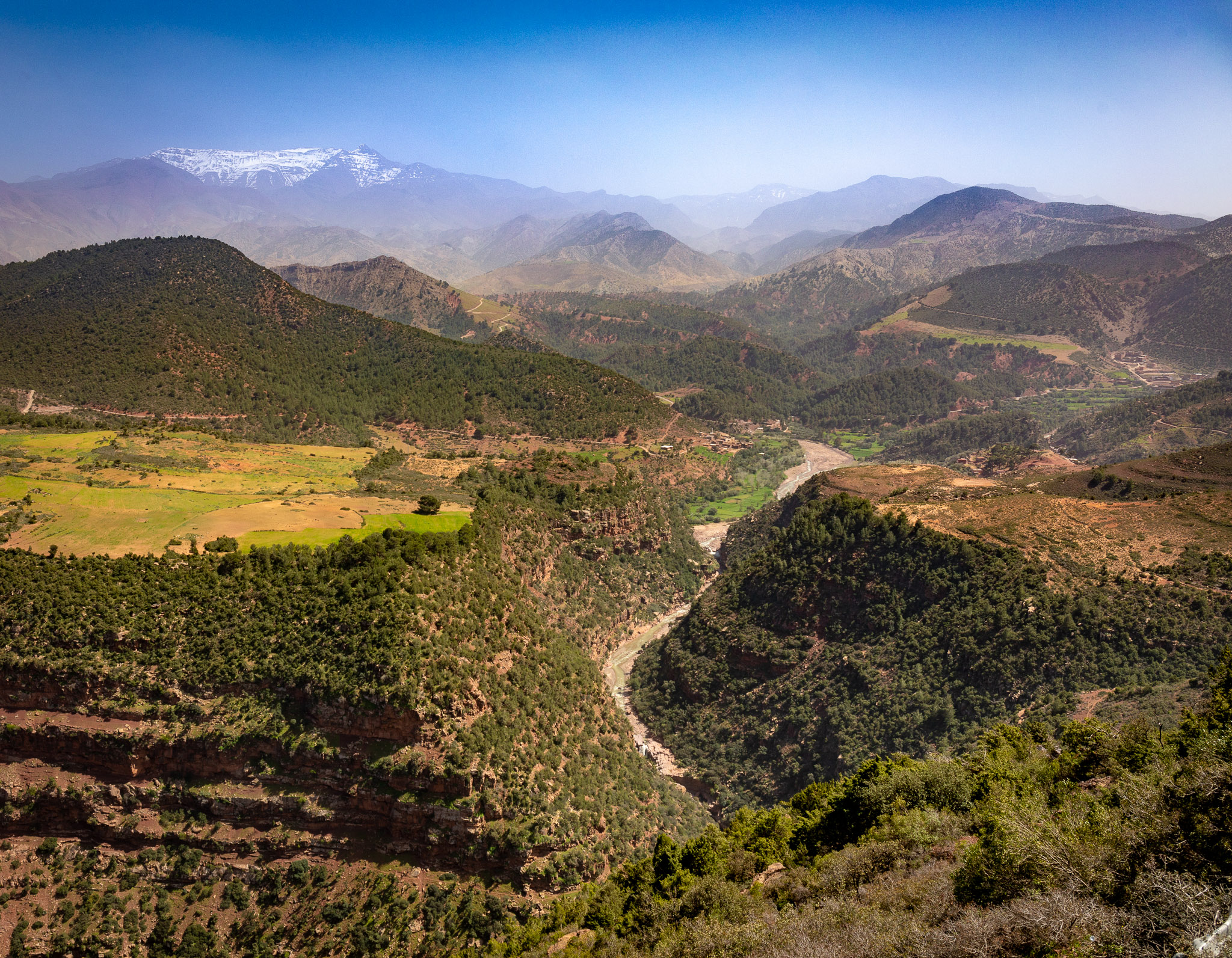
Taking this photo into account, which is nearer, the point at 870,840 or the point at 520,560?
the point at 870,840

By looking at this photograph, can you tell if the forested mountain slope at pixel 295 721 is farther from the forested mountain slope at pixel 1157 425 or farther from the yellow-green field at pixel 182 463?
the forested mountain slope at pixel 1157 425

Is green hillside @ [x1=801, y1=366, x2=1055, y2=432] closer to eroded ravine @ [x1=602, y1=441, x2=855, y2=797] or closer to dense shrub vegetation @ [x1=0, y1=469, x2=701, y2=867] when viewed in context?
eroded ravine @ [x1=602, y1=441, x2=855, y2=797]

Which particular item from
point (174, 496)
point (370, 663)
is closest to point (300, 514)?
point (174, 496)

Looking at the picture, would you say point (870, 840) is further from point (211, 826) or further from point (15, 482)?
point (15, 482)

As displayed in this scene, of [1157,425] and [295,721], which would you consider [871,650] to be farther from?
[1157,425]

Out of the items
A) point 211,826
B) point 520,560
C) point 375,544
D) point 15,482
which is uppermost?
point 15,482

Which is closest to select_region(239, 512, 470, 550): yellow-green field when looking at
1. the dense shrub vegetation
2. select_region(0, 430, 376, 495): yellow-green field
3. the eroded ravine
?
the dense shrub vegetation

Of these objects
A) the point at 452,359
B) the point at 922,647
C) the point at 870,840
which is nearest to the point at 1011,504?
the point at 922,647

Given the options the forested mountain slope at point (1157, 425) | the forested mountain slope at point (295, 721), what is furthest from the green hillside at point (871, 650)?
the forested mountain slope at point (1157, 425)
